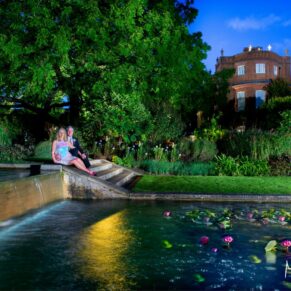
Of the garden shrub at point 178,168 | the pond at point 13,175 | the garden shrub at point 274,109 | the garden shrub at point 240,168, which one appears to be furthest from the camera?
the garden shrub at point 274,109

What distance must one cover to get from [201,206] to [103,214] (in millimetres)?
2512

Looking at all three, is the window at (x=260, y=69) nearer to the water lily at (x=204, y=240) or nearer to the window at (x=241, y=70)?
the window at (x=241, y=70)

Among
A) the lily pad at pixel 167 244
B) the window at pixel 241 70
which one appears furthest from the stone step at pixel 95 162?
the window at pixel 241 70

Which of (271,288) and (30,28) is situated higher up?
(30,28)

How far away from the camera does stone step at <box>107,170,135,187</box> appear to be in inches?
546

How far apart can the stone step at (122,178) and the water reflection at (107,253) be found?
17.8 ft

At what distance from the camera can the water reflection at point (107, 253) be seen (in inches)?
186

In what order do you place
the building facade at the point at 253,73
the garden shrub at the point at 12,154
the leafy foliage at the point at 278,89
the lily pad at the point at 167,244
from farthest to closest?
the building facade at the point at 253,73
the leafy foliage at the point at 278,89
the garden shrub at the point at 12,154
the lily pad at the point at 167,244

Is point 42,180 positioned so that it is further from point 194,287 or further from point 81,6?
point 81,6

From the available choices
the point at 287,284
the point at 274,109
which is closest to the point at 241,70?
the point at 274,109

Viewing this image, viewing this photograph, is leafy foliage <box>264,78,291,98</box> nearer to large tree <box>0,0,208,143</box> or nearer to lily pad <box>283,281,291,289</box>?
large tree <box>0,0,208,143</box>

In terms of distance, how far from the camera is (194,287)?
14.8 ft

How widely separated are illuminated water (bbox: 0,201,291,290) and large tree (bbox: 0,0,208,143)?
10.1 metres

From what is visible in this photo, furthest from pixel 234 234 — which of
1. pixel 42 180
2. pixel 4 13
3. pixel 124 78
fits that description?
pixel 4 13
